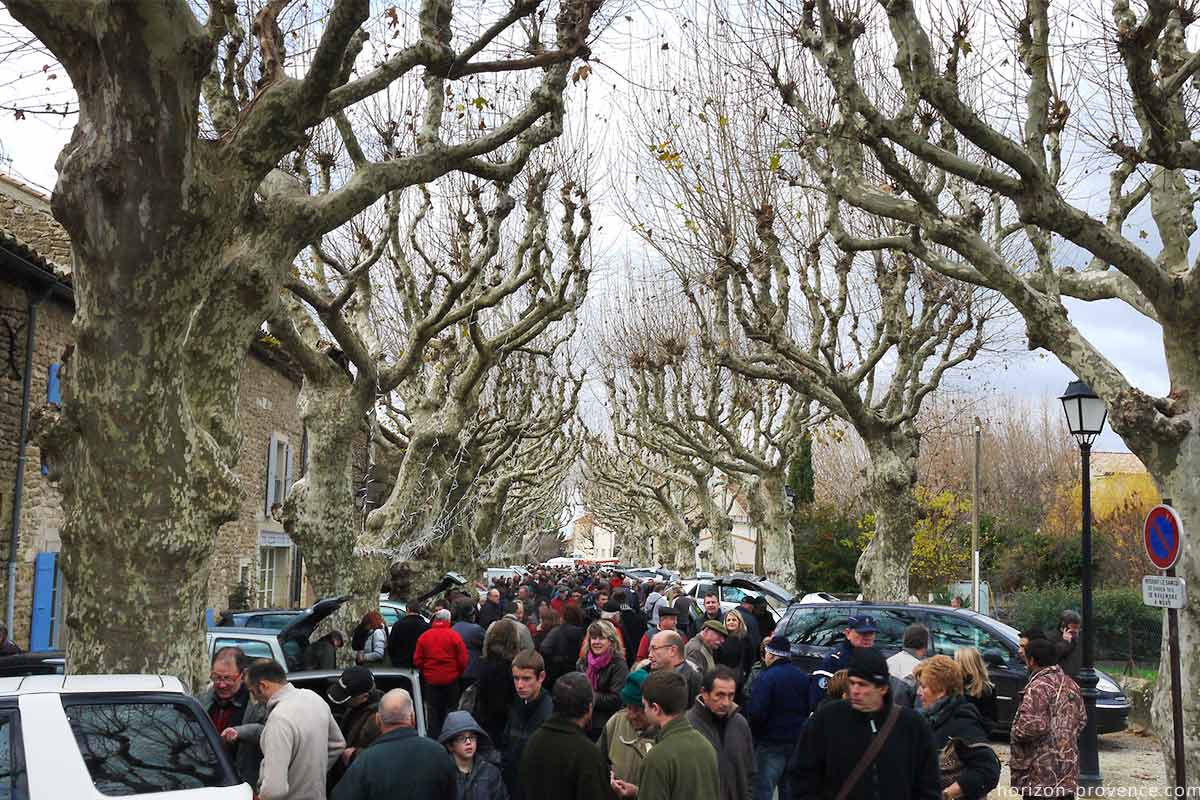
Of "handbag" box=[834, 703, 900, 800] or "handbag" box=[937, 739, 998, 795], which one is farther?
"handbag" box=[937, 739, 998, 795]

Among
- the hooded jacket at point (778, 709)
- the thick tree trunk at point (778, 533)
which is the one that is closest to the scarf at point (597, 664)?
the hooded jacket at point (778, 709)

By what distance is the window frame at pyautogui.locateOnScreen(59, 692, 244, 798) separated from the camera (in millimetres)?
4590

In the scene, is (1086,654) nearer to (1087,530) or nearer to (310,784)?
(1087,530)

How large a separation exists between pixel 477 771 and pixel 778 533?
21548 mm

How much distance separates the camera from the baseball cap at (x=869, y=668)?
4.95 metres

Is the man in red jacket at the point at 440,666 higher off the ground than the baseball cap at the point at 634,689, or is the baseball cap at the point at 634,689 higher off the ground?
the baseball cap at the point at 634,689

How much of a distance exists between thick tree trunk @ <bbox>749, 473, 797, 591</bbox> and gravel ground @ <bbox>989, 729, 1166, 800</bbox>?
12817 millimetres

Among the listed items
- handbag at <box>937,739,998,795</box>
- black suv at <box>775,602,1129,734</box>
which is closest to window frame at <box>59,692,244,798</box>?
handbag at <box>937,739,998,795</box>

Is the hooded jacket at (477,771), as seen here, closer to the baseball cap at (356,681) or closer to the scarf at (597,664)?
the baseball cap at (356,681)

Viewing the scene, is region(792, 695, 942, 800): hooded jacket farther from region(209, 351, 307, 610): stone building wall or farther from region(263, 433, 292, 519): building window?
region(263, 433, 292, 519): building window

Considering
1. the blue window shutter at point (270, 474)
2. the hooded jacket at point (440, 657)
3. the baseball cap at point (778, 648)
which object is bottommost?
the hooded jacket at point (440, 657)

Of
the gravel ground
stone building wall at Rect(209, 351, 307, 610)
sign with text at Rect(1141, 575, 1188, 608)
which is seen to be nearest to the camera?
sign with text at Rect(1141, 575, 1188, 608)

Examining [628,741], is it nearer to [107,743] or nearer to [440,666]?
[107,743]

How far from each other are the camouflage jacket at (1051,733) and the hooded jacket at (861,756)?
2.03 meters
